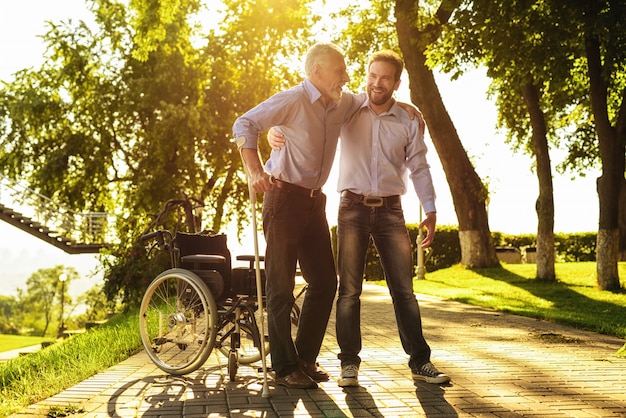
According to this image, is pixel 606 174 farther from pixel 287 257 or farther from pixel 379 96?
pixel 287 257

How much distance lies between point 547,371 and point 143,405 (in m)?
3.14

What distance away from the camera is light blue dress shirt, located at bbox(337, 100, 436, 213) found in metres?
5.79

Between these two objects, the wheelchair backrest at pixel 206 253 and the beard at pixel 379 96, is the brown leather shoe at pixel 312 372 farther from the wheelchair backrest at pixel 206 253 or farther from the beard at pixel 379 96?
the beard at pixel 379 96

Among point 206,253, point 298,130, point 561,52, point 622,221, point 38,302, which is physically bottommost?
point 38,302

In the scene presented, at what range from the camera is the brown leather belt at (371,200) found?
5.76 metres

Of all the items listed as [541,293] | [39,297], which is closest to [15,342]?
[39,297]

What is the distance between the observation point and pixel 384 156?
582 cm

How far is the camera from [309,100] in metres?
5.57

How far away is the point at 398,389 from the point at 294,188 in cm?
148

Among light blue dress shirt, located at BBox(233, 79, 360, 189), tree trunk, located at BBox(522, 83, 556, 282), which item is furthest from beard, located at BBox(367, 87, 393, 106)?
tree trunk, located at BBox(522, 83, 556, 282)

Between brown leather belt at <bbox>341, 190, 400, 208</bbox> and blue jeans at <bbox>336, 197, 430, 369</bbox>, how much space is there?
29mm

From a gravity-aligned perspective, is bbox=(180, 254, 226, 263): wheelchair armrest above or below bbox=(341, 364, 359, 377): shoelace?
above

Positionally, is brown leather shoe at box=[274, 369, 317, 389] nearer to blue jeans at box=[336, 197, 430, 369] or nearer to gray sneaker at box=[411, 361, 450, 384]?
blue jeans at box=[336, 197, 430, 369]

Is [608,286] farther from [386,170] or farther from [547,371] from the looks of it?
[386,170]
